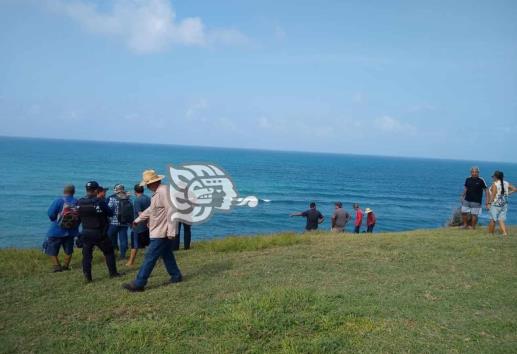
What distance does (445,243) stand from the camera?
1002 centimetres

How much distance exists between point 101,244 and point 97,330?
2437 mm

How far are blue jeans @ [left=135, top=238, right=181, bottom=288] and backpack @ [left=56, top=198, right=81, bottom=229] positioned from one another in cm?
224

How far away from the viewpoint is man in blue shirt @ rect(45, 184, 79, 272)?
8.10 meters

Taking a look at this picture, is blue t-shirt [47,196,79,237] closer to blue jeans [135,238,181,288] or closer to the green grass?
the green grass

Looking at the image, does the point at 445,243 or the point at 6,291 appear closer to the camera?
the point at 6,291

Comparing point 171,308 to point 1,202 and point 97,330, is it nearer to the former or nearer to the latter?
point 97,330

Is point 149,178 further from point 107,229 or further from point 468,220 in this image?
point 468,220

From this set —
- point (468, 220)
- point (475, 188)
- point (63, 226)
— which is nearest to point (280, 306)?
point (63, 226)

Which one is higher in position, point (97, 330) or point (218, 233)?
point (97, 330)

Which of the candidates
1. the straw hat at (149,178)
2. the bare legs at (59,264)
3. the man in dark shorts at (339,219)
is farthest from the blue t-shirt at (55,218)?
the man in dark shorts at (339,219)

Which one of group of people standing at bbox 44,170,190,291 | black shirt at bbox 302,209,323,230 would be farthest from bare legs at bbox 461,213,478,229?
group of people standing at bbox 44,170,190,291

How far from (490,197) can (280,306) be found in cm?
Answer: 825

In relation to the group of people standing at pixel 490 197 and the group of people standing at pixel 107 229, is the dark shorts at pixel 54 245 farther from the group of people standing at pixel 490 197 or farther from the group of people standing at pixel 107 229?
the group of people standing at pixel 490 197

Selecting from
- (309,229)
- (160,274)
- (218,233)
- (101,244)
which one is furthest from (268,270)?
(218,233)
